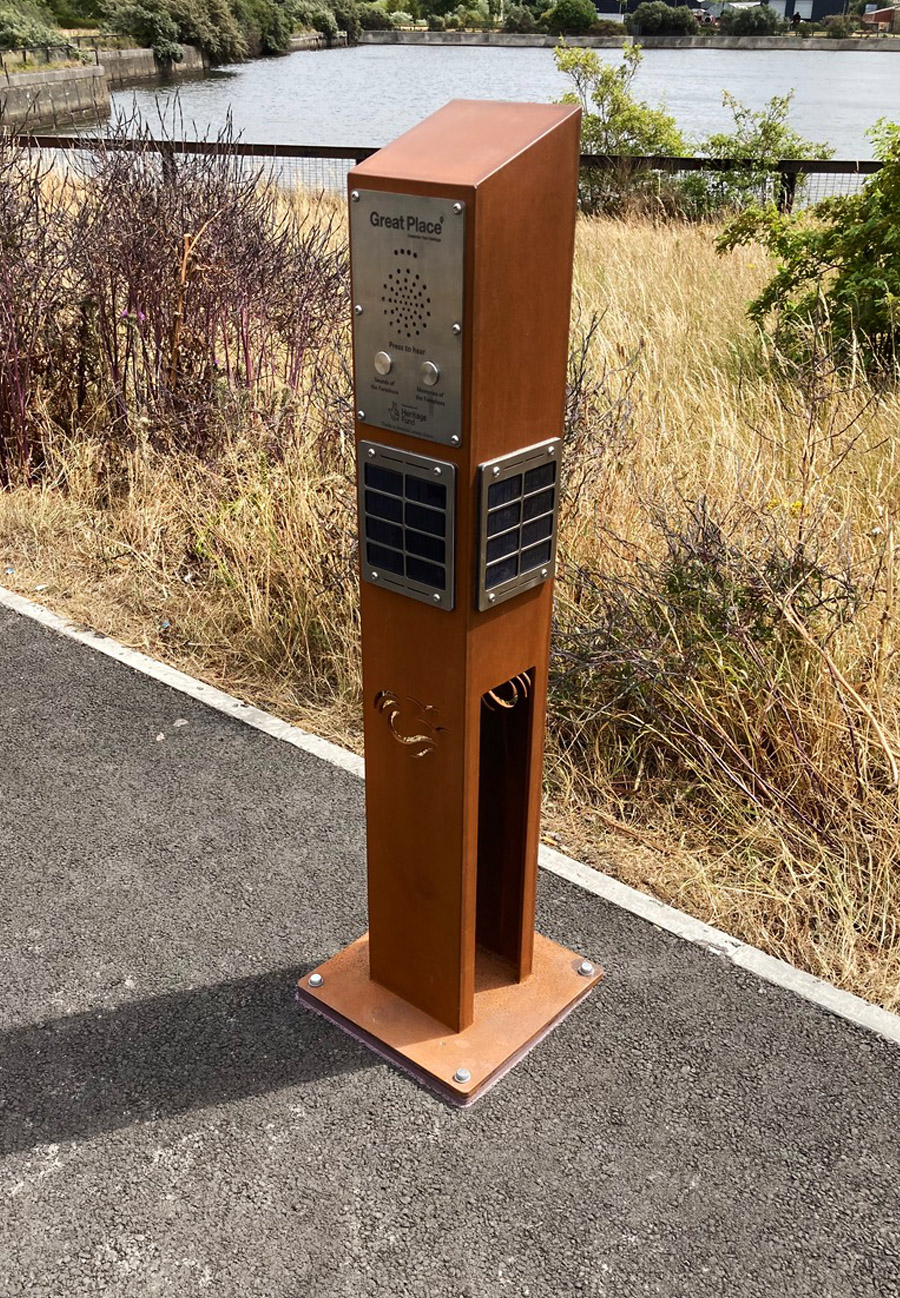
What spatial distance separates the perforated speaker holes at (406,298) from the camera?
6.11 ft

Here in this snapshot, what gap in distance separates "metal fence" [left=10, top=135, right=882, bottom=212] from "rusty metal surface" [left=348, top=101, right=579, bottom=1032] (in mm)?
7715

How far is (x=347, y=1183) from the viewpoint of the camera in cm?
223

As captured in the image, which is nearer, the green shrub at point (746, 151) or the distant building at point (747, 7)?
the green shrub at point (746, 151)

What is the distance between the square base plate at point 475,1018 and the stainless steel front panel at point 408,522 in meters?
1.16

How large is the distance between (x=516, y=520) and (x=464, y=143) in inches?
27.3

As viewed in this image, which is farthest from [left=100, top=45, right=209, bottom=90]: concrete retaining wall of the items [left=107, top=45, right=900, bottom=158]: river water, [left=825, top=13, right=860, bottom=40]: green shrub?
[left=825, top=13, right=860, bottom=40]: green shrub

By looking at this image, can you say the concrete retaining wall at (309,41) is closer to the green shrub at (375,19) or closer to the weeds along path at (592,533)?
the green shrub at (375,19)

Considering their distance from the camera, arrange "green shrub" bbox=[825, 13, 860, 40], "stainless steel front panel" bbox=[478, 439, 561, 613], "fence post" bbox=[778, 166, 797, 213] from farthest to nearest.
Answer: "green shrub" bbox=[825, 13, 860, 40], "fence post" bbox=[778, 166, 797, 213], "stainless steel front panel" bbox=[478, 439, 561, 613]

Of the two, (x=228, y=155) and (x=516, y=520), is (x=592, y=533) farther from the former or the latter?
(x=228, y=155)

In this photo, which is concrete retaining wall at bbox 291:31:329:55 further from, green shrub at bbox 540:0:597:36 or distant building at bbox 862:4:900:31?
distant building at bbox 862:4:900:31

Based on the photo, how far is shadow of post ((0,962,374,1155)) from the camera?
240 cm

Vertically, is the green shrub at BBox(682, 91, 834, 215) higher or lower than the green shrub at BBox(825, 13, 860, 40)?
lower

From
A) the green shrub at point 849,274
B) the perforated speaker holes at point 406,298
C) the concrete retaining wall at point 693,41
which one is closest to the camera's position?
the perforated speaker holes at point 406,298

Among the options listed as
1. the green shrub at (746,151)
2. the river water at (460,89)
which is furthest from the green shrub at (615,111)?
the green shrub at (746,151)
